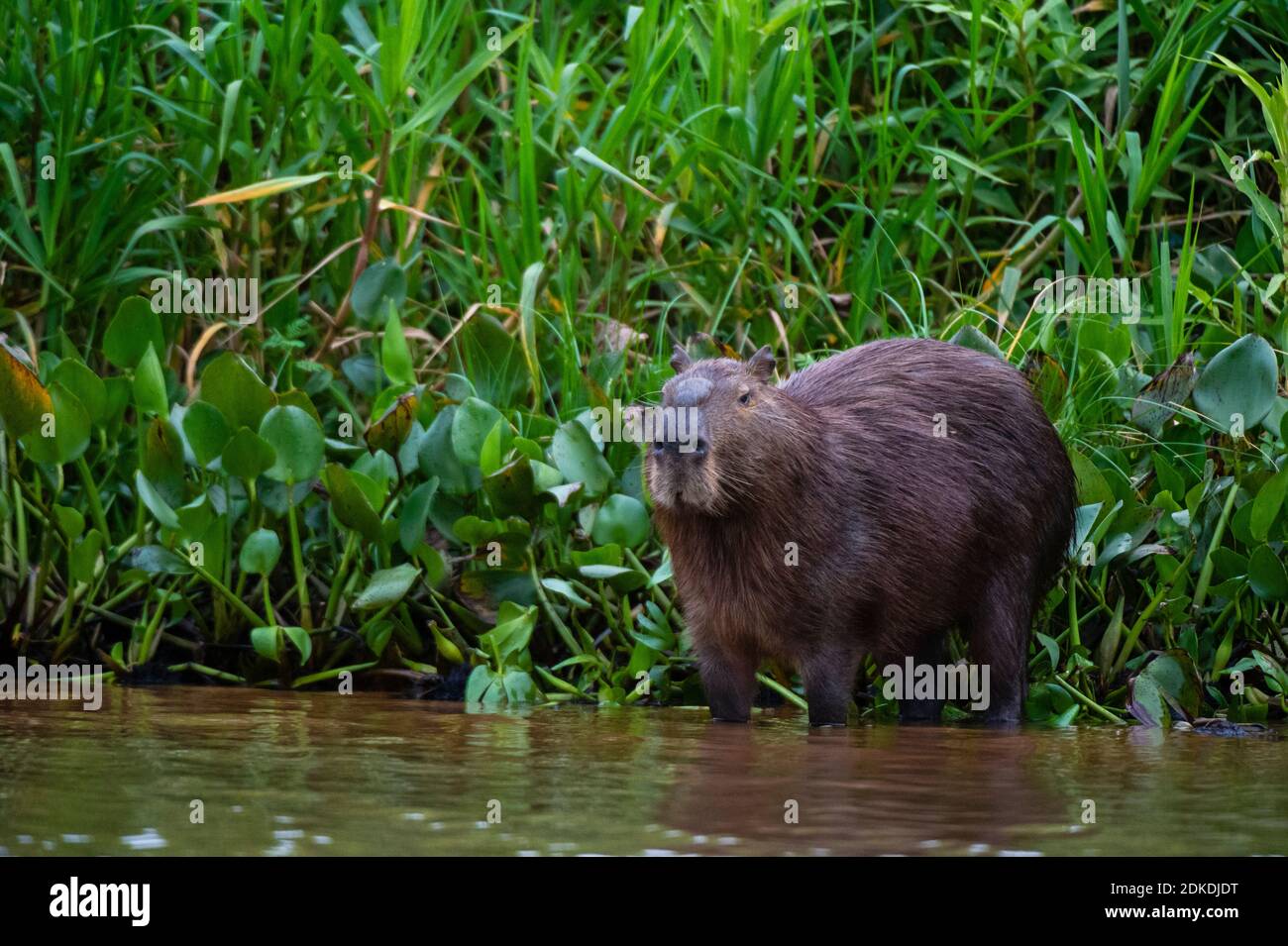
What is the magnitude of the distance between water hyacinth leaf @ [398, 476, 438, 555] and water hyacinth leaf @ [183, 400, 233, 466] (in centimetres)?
54

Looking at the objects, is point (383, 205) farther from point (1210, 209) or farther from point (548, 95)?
point (1210, 209)

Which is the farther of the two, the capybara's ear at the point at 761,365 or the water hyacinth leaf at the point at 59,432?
the water hyacinth leaf at the point at 59,432

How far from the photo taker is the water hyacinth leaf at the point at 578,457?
512 centimetres

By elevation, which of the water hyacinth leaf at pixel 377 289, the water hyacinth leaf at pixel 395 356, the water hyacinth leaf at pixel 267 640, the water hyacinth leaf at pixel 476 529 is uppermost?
the water hyacinth leaf at pixel 377 289

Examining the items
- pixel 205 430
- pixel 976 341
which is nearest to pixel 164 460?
pixel 205 430

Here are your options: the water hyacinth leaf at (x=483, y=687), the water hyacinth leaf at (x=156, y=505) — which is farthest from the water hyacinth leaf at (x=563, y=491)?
the water hyacinth leaf at (x=156, y=505)

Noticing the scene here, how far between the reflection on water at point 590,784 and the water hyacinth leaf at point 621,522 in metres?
0.56

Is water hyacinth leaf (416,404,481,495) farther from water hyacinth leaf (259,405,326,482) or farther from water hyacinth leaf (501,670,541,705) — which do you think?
water hyacinth leaf (501,670,541,705)

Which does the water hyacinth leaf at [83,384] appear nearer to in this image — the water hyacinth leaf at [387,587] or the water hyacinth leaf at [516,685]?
the water hyacinth leaf at [387,587]

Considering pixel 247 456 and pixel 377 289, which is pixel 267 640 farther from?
pixel 377 289

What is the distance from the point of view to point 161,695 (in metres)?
4.95

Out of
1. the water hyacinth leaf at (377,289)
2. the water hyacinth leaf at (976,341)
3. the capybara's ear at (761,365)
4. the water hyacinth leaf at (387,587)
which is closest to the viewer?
the capybara's ear at (761,365)

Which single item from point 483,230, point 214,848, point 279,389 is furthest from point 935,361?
point 214,848

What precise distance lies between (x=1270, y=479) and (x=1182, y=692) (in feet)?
2.13
